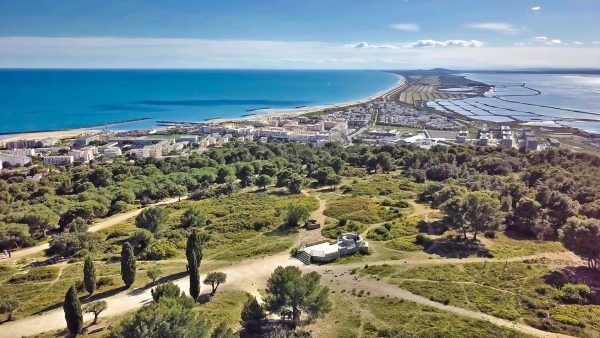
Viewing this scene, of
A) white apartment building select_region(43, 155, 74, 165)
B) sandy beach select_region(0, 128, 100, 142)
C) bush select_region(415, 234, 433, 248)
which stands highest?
sandy beach select_region(0, 128, 100, 142)

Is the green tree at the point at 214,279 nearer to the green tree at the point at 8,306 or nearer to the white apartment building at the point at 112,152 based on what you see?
the green tree at the point at 8,306

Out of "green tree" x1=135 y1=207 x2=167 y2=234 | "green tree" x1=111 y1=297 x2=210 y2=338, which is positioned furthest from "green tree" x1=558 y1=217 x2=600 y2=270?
"green tree" x1=135 y1=207 x2=167 y2=234

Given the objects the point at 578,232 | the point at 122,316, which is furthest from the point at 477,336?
the point at 122,316

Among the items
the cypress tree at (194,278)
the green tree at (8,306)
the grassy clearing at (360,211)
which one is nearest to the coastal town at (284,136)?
the grassy clearing at (360,211)

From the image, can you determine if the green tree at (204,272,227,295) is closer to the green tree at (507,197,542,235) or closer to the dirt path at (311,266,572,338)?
the dirt path at (311,266,572,338)

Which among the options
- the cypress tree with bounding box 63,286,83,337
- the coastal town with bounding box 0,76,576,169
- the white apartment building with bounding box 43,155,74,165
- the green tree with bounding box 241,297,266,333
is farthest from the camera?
the coastal town with bounding box 0,76,576,169

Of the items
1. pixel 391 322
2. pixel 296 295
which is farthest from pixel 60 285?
pixel 391 322

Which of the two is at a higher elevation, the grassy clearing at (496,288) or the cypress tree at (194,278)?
the cypress tree at (194,278)
